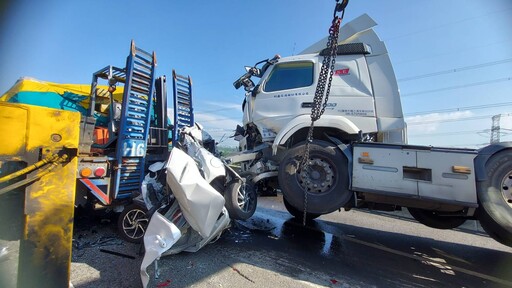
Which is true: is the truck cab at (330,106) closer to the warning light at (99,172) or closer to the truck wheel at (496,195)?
the truck wheel at (496,195)

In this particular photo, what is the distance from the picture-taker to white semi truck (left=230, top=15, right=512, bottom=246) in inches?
132

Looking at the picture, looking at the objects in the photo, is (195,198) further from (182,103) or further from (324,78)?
(182,103)

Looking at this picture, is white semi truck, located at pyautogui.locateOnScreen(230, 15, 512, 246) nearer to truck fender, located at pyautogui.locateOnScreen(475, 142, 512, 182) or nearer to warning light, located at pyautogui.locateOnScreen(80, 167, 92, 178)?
truck fender, located at pyautogui.locateOnScreen(475, 142, 512, 182)

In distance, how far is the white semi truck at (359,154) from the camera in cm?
337

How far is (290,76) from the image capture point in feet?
15.5

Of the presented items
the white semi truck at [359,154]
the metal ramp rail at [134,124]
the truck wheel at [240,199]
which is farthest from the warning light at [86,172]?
the white semi truck at [359,154]

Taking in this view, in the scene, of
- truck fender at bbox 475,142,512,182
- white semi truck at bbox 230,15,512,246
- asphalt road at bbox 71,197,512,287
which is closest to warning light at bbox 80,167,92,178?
asphalt road at bbox 71,197,512,287

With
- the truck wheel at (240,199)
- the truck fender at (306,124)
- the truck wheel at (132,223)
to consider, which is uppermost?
the truck fender at (306,124)

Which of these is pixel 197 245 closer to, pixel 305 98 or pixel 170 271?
pixel 170 271

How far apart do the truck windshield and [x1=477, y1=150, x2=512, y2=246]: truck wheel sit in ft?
9.10

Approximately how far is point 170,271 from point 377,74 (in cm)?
424

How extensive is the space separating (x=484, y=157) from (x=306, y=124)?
2.37m

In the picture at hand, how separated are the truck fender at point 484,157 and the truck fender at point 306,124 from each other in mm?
1558

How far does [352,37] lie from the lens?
4.70 m
